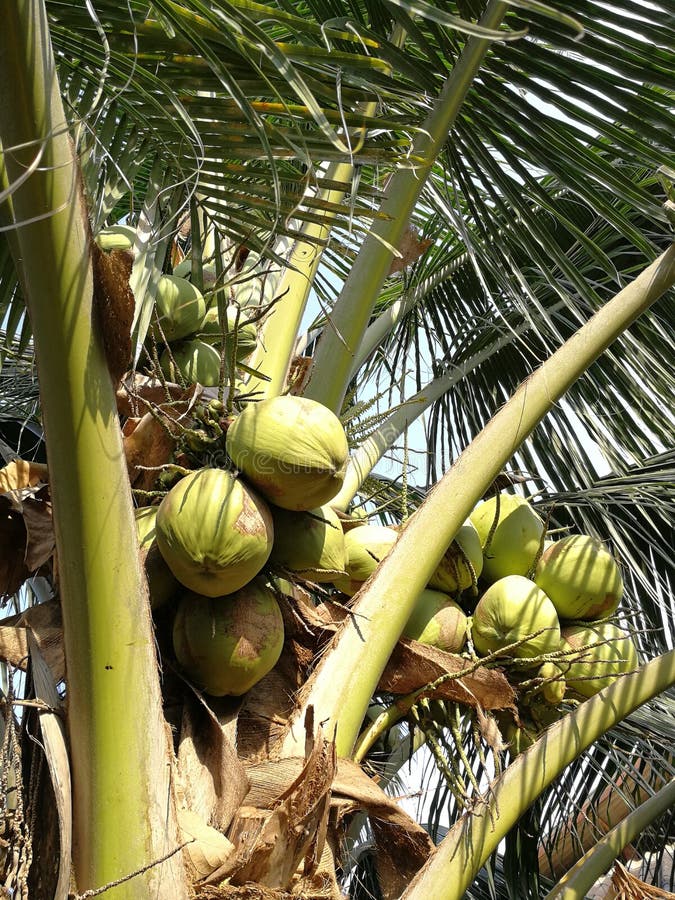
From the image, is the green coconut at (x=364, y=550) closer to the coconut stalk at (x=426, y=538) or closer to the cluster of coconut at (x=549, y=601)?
the coconut stalk at (x=426, y=538)

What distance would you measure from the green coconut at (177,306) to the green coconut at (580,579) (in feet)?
3.04

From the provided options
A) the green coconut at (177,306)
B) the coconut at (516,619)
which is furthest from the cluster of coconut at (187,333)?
the coconut at (516,619)

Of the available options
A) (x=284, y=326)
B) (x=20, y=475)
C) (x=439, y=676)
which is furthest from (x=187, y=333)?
(x=439, y=676)

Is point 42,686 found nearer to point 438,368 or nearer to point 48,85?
point 48,85

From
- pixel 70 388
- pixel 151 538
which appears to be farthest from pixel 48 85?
pixel 151 538

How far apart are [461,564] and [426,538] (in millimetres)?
238

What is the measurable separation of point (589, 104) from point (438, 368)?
4.50ft

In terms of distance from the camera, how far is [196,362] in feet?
6.31

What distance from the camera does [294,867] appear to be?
135 cm

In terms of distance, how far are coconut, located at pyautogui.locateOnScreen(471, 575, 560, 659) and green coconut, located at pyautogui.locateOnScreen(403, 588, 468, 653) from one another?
0.14ft

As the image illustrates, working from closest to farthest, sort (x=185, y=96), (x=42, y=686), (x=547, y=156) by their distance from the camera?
(x=42, y=686)
(x=185, y=96)
(x=547, y=156)

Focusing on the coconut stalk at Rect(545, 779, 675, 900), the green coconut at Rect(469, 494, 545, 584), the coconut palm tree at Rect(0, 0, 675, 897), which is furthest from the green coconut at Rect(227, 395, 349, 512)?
the coconut stalk at Rect(545, 779, 675, 900)

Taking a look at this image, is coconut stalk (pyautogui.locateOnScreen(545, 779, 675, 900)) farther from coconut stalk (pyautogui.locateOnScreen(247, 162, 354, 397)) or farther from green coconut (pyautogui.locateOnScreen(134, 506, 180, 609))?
coconut stalk (pyautogui.locateOnScreen(247, 162, 354, 397))

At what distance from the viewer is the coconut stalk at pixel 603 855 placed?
204 centimetres
